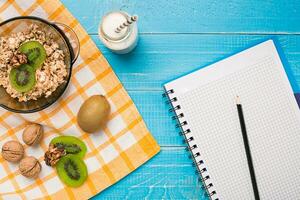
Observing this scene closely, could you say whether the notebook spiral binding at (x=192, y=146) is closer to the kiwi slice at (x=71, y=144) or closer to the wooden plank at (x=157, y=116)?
the wooden plank at (x=157, y=116)

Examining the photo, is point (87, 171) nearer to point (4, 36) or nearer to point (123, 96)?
point (123, 96)

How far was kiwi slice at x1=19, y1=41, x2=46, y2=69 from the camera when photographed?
→ 2.33 ft

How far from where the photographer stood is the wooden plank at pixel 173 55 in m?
0.77

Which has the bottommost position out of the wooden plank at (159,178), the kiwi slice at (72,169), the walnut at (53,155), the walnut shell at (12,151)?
the wooden plank at (159,178)

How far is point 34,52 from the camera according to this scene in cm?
71

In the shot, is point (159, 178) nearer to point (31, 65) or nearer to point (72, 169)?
point (72, 169)

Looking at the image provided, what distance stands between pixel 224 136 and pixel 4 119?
0.40 meters

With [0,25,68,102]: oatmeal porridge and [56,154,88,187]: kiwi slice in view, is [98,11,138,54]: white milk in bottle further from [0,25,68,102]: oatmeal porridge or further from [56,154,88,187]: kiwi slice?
[56,154,88,187]: kiwi slice

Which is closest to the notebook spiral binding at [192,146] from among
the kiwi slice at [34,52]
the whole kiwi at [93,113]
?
the whole kiwi at [93,113]

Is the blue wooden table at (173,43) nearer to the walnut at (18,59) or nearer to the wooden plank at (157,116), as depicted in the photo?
the wooden plank at (157,116)

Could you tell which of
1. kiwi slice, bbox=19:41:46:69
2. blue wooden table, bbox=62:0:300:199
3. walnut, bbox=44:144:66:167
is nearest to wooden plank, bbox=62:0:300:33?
blue wooden table, bbox=62:0:300:199

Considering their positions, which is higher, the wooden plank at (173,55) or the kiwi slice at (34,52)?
the kiwi slice at (34,52)

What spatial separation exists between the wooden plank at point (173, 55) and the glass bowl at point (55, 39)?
50 mm

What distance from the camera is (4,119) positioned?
78cm
